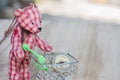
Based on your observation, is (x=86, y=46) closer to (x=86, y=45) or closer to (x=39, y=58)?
(x=86, y=45)

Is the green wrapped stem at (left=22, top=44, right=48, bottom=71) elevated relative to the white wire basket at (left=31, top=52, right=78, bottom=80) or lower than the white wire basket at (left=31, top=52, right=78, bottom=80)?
elevated

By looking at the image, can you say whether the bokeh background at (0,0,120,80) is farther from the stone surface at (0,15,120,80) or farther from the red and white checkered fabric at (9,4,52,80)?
the red and white checkered fabric at (9,4,52,80)

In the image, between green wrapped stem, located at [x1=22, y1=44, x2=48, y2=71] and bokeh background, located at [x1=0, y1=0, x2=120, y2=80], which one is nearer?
Answer: green wrapped stem, located at [x1=22, y1=44, x2=48, y2=71]

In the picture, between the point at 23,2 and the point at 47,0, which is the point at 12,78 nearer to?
the point at 23,2

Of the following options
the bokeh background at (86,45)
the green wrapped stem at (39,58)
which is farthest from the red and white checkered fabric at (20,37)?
the bokeh background at (86,45)

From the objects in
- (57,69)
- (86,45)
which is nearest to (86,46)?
(86,45)

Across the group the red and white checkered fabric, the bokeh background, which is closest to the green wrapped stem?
the red and white checkered fabric

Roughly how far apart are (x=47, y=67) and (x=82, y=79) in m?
0.24

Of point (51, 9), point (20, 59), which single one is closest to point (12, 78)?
point (20, 59)

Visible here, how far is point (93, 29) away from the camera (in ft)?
4.50

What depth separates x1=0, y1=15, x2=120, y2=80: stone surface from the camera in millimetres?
956

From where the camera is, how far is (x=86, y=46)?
46.0 inches

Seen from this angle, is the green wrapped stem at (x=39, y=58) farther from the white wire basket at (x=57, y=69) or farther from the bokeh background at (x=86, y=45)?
the bokeh background at (x=86, y=45)

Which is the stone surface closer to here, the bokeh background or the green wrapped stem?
the bokeh background
